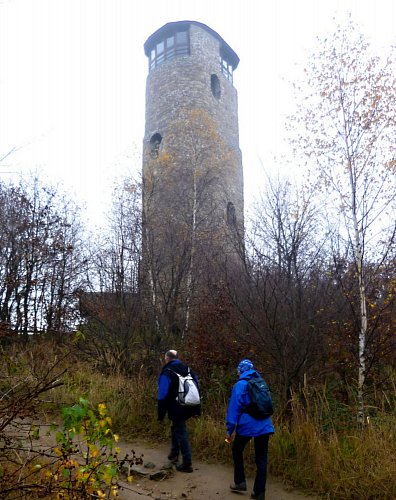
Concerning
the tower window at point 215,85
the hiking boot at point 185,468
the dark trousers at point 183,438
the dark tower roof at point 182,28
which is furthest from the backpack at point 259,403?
the dark tower roof at point 182,28

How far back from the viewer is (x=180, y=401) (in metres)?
5.88

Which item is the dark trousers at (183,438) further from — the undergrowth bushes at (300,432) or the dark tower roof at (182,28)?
the dark tower roof at (182,28)

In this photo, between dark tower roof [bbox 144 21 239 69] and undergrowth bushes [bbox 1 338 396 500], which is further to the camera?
dark tower roof [bbox 144 21 239 69]

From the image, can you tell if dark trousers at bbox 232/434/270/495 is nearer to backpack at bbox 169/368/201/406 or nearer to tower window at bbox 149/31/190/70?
backpack at bbox 169/368/201/406

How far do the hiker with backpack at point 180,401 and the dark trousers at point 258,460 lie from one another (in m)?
0.89

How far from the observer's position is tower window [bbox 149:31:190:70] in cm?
2191

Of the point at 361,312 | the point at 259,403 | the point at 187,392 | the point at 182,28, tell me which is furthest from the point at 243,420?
the point at 182,28

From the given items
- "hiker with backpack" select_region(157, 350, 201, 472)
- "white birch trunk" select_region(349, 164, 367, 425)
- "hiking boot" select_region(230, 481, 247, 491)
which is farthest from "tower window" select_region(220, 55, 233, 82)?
"hiking boot" select_region(230, 481, 247, 491)

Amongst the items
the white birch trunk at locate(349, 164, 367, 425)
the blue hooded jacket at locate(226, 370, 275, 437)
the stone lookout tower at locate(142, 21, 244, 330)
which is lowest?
the blue hooded jacket at locate(226, 370, 275, 437)

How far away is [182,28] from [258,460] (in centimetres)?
2233

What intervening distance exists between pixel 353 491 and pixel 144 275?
7175 millimetres

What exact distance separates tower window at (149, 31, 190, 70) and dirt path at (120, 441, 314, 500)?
66.0 feet

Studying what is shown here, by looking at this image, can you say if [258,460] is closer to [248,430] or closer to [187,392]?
[248,430]

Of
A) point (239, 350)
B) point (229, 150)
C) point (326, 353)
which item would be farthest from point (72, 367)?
point (229, 150)
